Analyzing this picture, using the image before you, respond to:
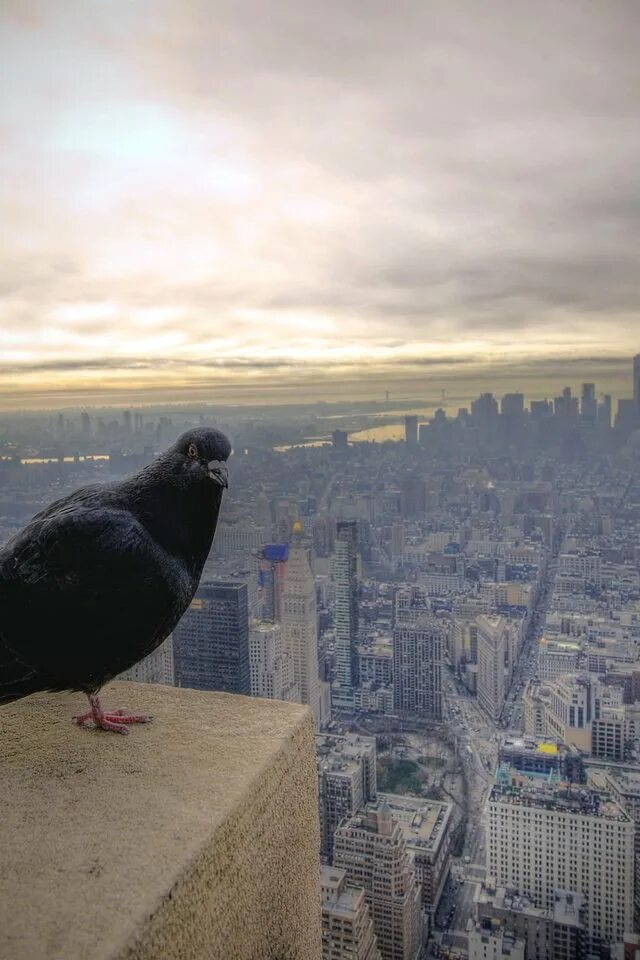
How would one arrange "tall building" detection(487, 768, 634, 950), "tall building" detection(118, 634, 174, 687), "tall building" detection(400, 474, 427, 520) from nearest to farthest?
"tall building" detection(118, 634, 174, 687), "tall building" detection(487, 768, 634, 950), "tall building" detection(400, 474, 427, 520)

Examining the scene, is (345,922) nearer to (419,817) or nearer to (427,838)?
(427,838)

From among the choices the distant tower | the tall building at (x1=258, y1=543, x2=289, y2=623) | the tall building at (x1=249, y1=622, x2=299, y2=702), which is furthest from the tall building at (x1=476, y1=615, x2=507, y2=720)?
the distant tower

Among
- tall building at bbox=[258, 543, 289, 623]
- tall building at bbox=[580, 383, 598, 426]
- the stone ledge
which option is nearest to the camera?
the stone ledge

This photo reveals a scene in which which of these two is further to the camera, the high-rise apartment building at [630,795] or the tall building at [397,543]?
the tall building at [397,543]

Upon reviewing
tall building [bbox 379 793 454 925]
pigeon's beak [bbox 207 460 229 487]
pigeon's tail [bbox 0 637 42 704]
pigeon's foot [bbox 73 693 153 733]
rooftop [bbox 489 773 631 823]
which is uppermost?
pigeon's beak [bbox 207 460 229 487]

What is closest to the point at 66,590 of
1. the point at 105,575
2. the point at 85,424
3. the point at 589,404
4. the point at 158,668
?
the point at 105,575

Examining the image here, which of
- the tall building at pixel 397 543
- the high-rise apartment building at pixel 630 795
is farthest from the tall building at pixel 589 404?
the high-rise apartment building at pixel 630 795

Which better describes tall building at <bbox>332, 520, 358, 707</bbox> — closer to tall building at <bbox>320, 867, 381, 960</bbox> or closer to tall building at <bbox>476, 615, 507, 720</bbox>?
tall building at <bbox>476, 615, 507, 720</bbox>

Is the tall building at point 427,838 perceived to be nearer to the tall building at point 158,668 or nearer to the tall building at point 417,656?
the tall building at point 417,656
